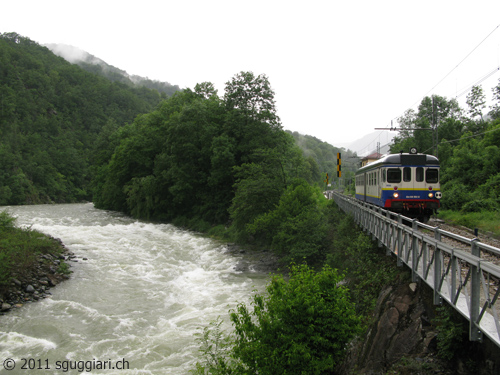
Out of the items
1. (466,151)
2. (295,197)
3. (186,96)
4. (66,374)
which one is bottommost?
(66,374)

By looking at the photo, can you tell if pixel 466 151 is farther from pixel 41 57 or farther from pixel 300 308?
pixel 41 57

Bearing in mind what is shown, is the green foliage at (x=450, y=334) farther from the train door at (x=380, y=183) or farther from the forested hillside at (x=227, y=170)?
the forested hillside at (x=227, y=170)

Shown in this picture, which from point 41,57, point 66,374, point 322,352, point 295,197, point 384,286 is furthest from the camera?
point 41,57

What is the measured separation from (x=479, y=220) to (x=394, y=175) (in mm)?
5991

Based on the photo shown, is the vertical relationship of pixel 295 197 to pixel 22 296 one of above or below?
above

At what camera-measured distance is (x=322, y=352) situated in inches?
292

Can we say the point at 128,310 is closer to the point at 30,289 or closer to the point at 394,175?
the point at 30,289

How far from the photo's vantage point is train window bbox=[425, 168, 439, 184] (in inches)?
593

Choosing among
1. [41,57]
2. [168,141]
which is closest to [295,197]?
[168,141]

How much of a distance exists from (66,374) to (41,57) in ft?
517

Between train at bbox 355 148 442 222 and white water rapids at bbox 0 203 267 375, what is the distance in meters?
7.10

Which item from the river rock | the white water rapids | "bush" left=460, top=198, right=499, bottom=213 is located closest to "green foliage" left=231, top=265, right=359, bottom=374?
the white water rapids

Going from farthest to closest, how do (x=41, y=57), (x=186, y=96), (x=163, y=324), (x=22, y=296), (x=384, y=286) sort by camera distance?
(x=41, y=57) < (x=186, y=96) < (x=22, y=296) < (x=163, y=324) < (x=384, y=286)

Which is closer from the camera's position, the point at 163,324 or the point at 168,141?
the point at 163,324
